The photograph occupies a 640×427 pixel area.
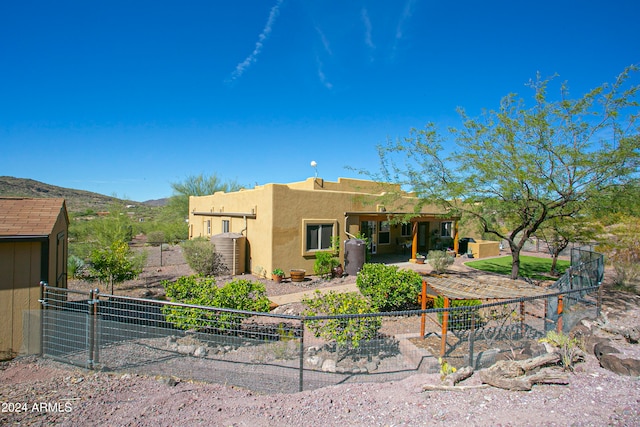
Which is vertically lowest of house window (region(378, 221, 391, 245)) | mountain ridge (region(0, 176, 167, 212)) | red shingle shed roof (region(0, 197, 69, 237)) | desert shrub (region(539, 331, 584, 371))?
desert shrub (region(539, 331, 584, 371))

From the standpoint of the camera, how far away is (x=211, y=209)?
2027 centimetres

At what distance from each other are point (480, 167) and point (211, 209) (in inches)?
577

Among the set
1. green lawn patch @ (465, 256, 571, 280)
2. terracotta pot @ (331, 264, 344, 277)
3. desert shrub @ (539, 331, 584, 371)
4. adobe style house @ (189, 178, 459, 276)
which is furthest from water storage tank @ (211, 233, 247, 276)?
green lawn patch @ (465, 256, 571, 280)

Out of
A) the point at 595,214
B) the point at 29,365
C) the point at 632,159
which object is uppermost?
the point at 632,159

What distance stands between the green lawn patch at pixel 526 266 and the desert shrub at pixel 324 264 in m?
7.31

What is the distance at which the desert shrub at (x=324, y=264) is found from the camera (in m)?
13.8

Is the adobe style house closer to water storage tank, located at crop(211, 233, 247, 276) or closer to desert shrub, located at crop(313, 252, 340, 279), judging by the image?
desert shrub, located at crop(313, 252, 340, 279)

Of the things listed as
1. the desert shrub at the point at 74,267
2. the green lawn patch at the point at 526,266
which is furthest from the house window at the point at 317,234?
the desert shrub at the point at 74,267

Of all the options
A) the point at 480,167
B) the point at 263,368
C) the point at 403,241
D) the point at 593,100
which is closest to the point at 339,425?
the point at 263,368

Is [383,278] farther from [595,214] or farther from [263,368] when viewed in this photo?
[595,214]

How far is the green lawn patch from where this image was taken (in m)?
15.3

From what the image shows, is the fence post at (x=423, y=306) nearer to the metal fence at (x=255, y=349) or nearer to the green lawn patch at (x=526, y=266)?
the metal fence at (x=255, y=349)

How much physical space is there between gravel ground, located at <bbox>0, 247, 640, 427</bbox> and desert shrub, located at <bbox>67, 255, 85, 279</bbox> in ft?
26.2

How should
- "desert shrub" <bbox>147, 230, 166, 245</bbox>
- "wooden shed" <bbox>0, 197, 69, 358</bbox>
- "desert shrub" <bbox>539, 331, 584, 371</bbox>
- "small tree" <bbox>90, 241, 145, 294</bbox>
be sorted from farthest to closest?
"desert shrub" <bbox>147, 230, 166, 245</bbox>, "small tree" <bbox>90, 241, 145, 294</bbox>, "wooden shed" <bbox>0, 197, 69, 358</bbox>, "desert shrub" <bbox>539, 331, 584, 371</bbox>
